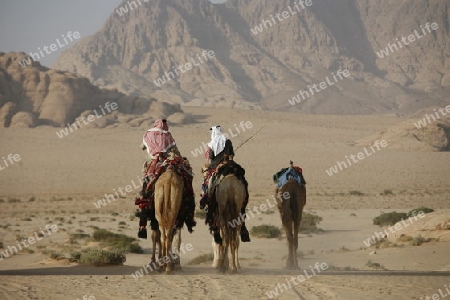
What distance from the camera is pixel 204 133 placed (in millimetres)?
81812

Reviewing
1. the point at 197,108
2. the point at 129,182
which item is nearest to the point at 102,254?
the point at 129,182

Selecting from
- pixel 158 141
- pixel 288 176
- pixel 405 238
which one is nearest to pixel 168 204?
pixel 158 141

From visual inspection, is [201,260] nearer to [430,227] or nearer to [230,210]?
[230,210]

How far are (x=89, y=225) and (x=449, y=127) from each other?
55.9m

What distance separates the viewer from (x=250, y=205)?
37.0 m

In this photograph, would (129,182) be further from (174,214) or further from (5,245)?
(174,214)

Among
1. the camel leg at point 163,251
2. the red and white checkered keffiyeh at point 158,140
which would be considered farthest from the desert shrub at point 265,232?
the camel leg at point 163,251

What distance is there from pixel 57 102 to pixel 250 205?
48310 millimetres

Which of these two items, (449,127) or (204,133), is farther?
(204,133)

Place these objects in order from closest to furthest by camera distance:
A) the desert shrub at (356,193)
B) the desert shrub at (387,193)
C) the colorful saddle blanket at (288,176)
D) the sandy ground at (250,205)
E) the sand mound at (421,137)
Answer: the sandy ground at (250,205)
the colorful saddle blanket at (288,176)
the desert shrub at (356,193)
the desert shrub at (387,193)
the sand mound at (421,137)

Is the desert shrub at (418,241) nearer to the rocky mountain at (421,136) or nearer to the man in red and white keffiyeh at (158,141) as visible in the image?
the man in red and white keffiyeh at (158,141)

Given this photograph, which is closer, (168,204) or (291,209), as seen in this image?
(168,204)

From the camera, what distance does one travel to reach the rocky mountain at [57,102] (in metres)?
78.8

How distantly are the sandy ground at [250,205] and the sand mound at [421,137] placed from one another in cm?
213
